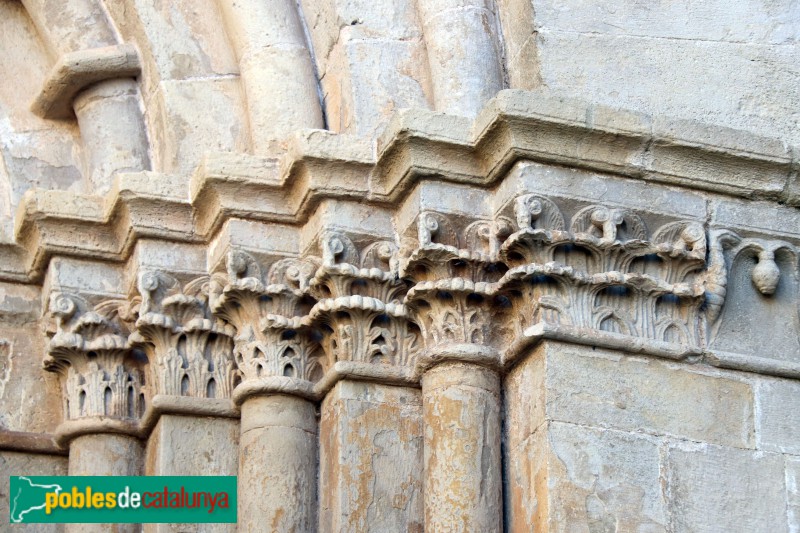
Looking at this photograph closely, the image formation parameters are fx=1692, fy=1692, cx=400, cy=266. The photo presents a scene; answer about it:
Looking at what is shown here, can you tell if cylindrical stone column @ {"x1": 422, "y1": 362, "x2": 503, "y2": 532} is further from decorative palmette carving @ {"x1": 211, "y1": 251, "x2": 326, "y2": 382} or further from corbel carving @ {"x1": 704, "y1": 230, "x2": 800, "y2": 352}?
corbel carving @ {"x1": 704, "y1": 230, "x2": 800, "y2": 352}

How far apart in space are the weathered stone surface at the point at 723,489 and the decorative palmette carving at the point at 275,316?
104cm

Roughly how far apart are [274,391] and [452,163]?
0.77 meters

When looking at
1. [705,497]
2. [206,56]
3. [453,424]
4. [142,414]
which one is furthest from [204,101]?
Answer: [705,497]

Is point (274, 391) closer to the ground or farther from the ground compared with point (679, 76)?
closer to the ground

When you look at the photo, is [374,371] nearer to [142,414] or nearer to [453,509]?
[453,509]

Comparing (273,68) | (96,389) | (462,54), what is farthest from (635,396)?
(96,389)

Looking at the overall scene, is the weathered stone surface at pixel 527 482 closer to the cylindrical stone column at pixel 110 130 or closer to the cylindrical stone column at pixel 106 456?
the cylindrical stone column at pixel 106 456

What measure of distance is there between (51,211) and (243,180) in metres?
0.67

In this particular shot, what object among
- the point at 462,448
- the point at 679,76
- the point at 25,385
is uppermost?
the point at 679,76

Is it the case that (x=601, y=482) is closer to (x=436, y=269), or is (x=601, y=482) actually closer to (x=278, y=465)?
(x=436, y=269)

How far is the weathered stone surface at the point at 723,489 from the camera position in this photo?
400 cm

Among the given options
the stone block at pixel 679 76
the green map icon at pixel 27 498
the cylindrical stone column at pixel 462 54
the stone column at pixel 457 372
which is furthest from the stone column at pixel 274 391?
the stone block at pixel 679 76

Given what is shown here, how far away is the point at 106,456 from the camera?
4750 millimetres

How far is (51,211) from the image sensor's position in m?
4.85
